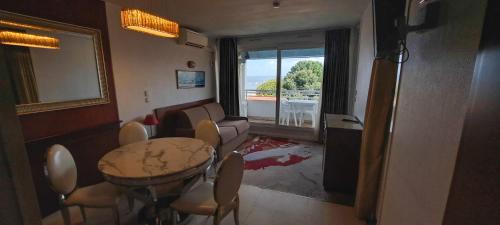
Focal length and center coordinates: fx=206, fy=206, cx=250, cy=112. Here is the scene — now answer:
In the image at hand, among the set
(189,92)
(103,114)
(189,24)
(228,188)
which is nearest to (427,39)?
(228,188)

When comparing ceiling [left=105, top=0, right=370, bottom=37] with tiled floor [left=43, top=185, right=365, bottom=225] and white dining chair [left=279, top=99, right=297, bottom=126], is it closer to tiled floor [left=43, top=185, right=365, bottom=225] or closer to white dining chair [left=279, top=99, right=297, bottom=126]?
Result: white dining chair [left=279, top=99, right=297, bottom=126]

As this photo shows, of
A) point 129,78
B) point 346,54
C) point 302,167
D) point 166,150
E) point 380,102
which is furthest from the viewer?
point 346,54

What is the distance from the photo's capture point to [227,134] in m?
3.62

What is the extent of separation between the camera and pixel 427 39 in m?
1.07

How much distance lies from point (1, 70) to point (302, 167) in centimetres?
327

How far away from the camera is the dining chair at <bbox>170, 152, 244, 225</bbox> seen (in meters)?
1.51

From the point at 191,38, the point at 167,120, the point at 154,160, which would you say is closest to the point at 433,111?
the point at 154,160

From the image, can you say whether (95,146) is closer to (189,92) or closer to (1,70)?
(189,92)

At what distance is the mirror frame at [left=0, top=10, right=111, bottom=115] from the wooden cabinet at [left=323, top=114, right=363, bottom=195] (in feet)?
9.23

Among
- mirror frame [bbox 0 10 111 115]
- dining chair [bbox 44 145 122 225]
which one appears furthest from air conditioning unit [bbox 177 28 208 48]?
dining chair [bbox 44 145 122 225]

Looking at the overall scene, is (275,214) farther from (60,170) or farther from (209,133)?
(60,170)

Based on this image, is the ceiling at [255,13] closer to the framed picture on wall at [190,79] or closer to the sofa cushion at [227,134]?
the framed picture on wall at [190,79]

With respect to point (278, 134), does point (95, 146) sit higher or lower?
higher

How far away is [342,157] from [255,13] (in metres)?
2.32
